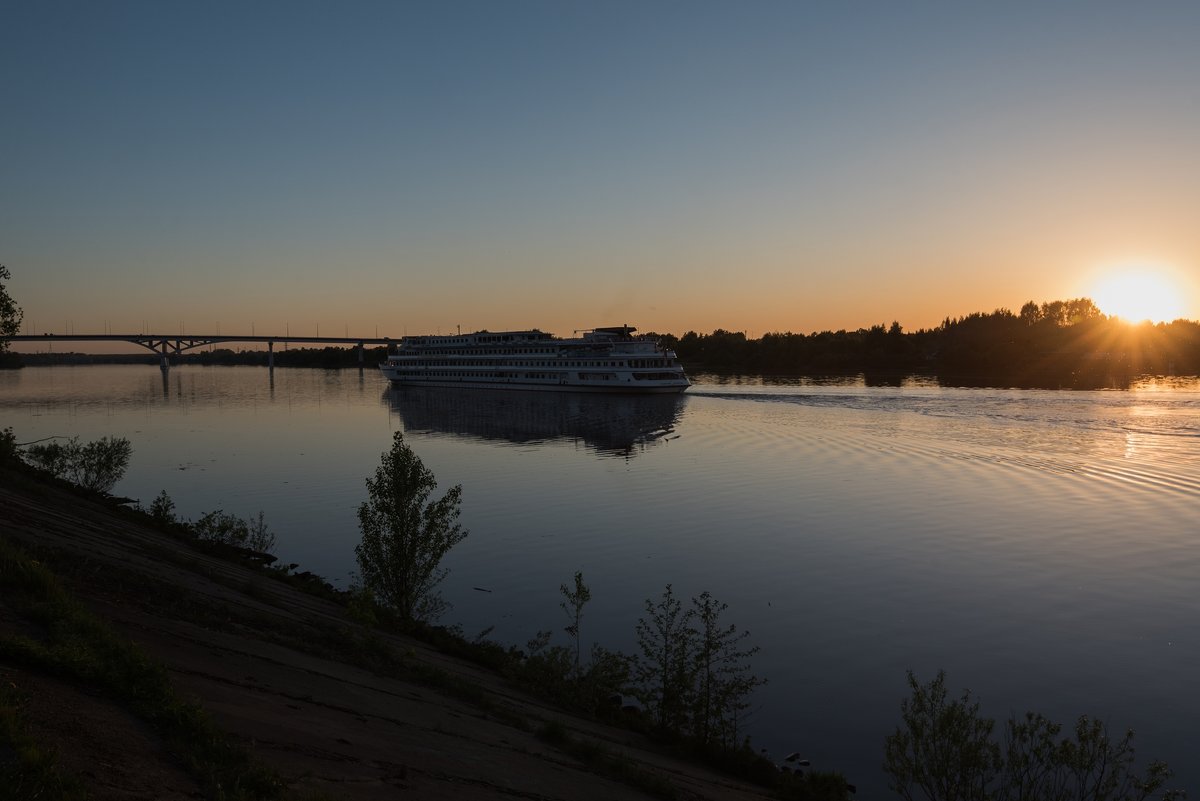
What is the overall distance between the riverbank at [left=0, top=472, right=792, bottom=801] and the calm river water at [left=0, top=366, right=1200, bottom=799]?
424cm

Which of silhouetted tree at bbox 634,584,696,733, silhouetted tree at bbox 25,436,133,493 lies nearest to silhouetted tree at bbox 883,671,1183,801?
silhouetted tree at bbox 634,584,696,733

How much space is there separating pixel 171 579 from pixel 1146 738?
1808cm

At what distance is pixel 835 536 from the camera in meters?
27.1

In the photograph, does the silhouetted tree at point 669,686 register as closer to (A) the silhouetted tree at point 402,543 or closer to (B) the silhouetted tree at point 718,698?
(B) the silhouetted tree at point 718,698

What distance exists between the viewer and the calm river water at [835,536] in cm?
1498

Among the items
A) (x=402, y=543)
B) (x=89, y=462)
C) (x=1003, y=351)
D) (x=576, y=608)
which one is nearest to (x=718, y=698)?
(x=576, y=608)

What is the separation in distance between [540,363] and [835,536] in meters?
81.8

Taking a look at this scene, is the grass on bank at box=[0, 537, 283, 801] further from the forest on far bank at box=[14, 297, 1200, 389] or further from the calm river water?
the forest on far bank at box=[14, 297, 1200, 389]

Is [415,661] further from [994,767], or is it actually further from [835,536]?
[835,536]

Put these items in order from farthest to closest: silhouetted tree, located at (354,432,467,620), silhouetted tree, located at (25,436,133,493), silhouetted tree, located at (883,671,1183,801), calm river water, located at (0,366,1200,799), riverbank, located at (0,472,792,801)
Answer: silhouetted tree, located at (25,436,133,493), silhouetted tree, located at (354,432,467,620), calm river water, located at (0,366,1200,799), silhouetted tree, located at (883,671,1183,801), riverbank, located at (0,472,792,801)

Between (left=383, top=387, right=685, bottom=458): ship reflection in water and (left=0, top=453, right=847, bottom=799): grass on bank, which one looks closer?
(left=0, top=453, right=847, bottom=799): grass on bank

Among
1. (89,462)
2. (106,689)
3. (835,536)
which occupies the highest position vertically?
(106,689)

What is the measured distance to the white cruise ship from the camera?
3738 inches

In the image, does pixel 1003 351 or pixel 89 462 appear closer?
pixel 89 462
